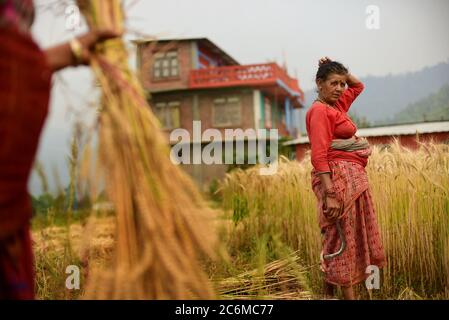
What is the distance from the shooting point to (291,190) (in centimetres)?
463

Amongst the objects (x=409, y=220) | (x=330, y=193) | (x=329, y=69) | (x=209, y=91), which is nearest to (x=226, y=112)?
(x=209, y=91)

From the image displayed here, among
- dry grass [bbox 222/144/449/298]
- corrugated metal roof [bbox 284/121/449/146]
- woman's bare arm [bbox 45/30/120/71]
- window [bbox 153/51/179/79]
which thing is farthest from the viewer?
window [bbox 153/51/179/79]

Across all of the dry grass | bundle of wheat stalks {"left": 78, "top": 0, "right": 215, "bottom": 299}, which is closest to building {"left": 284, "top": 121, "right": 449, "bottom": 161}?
the dry grass

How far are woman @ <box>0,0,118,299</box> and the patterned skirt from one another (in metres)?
1.69

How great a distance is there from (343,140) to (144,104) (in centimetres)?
152

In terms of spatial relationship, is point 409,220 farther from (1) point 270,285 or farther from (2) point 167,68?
(2) point 167,68

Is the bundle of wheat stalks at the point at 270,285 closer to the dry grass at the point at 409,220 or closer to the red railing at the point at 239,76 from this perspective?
the dry grass at the point at 409,220

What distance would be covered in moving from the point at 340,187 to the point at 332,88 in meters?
0.53

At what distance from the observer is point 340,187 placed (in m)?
2.73

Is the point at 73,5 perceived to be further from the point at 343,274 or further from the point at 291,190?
the point at 291,190

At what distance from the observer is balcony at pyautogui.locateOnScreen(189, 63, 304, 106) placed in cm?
1839

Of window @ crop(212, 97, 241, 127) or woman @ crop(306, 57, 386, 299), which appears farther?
window @ crop(212, 97, 241, 127)

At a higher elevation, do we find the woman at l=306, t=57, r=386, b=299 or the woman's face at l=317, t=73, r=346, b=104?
the woman's face at l=317, t=73, r=346, b=104

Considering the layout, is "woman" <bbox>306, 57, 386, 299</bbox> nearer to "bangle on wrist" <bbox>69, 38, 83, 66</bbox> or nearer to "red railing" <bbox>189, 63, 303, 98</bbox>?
"bangle on wrist" <bbox>69, 38, 83, 66</bbox>
